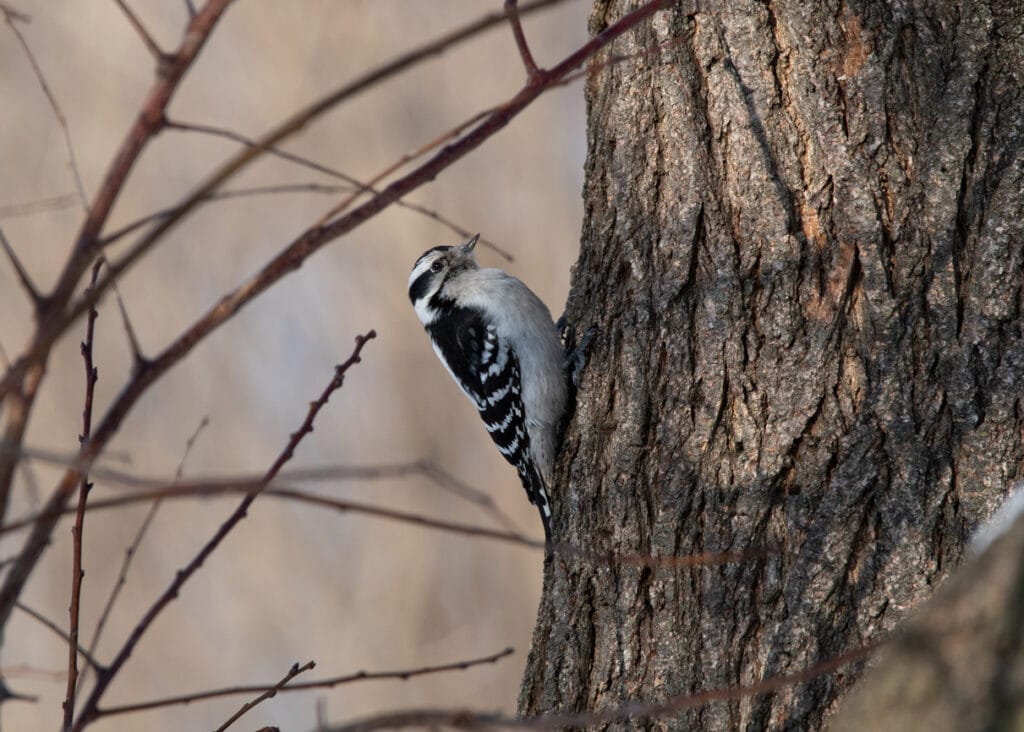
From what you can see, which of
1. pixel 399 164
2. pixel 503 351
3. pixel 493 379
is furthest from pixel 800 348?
pixel 493 379

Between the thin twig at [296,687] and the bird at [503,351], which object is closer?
the thin twig at [296,687]

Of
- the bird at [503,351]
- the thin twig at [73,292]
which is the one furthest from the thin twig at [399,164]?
the bird at [503,351]

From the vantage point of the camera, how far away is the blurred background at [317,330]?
889cm

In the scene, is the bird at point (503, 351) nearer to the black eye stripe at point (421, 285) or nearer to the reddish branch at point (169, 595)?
the black eye stripe at point (421, 285)

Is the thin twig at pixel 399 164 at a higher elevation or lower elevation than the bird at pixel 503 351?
lower

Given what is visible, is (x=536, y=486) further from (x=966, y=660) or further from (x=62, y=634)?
(x=966, y=660)

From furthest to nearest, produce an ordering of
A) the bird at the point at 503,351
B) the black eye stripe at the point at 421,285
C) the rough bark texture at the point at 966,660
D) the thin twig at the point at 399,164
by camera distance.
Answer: the black eye stripe at the point at 421,285 → the bird at the point at 503,351 → the thin twig at the point at 399,164 → the rough bark texture at the point at 966,660

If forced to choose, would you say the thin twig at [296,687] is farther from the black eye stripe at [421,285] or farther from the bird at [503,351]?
the black eye stripe at [421,285]

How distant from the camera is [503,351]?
4883mm

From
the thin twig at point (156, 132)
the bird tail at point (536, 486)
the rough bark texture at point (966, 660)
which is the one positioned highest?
the bird tail at point (536, 486)

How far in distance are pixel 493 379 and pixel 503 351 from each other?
169 millimetres

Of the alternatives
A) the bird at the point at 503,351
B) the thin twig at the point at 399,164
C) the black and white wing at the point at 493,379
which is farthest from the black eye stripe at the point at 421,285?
the thin twig at the point at 399,164

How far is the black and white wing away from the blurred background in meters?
3.61

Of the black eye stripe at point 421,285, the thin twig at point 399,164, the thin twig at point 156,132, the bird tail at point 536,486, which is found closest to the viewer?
the thin twig at point 156,132
